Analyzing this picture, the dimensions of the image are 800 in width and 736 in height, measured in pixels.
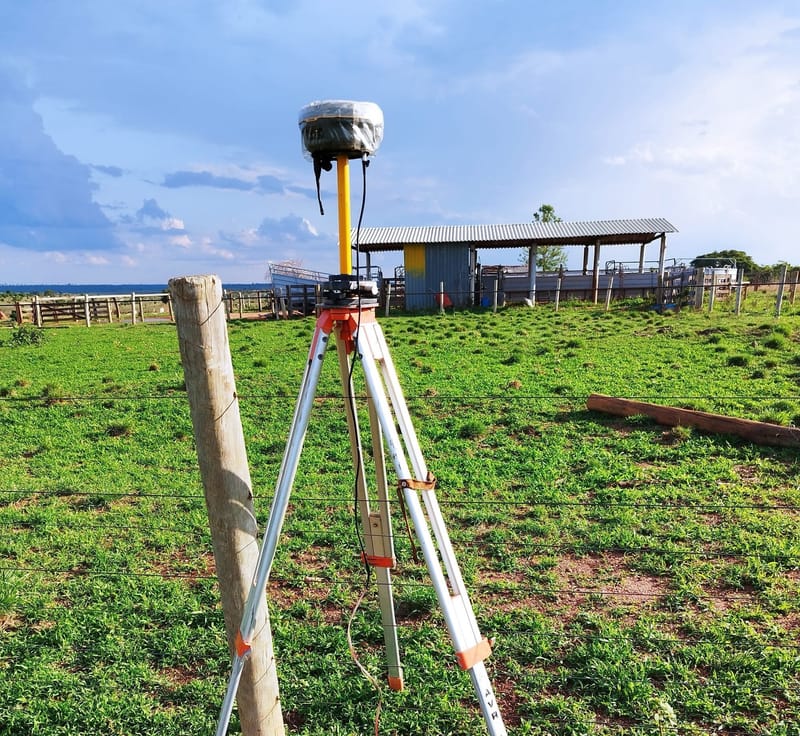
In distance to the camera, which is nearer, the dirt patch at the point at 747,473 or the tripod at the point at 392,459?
the tripod at the point at 392,459

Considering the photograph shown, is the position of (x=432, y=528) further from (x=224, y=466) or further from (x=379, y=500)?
(x=224, y=466)

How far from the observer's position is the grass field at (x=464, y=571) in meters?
2.46

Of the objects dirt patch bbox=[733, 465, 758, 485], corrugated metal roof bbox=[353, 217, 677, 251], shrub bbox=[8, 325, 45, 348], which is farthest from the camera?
corrugated metal roof bbox=[353, 217, 677, 251]

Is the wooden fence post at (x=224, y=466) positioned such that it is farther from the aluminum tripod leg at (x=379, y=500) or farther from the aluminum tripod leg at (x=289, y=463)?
the aluminum tripod leg at (x=379, y=500)

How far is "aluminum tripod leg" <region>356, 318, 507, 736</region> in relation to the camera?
158 centimetres

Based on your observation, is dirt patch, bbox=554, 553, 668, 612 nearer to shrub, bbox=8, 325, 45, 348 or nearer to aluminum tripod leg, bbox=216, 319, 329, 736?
aluminum tripod leg, bbox=216, 319, 329, 736

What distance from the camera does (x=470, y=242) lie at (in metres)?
21.9

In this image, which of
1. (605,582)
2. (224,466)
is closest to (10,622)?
(224,466)

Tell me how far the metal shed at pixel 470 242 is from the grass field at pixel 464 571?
49.2 feet

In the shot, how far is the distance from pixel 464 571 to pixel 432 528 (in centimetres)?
208

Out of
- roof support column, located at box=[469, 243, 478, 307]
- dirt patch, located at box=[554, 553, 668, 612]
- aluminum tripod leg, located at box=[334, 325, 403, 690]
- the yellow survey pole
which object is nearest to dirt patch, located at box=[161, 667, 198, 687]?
aluminum tripod leg, located at box=[334, 325, 403, 690]

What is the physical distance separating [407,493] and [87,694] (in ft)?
7.11

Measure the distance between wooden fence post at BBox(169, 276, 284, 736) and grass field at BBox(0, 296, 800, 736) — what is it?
53 centimetres

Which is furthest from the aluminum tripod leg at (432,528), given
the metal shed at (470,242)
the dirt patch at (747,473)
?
the metal shed at (470,242)
